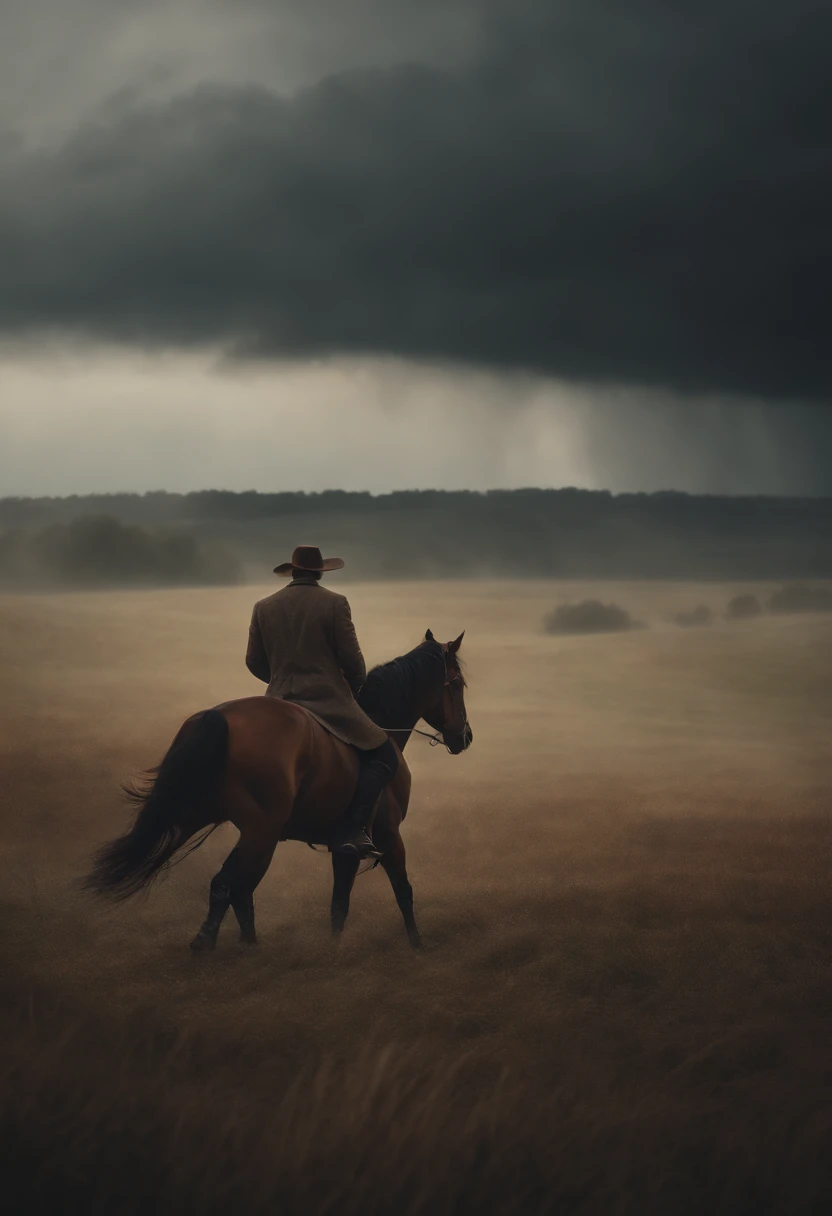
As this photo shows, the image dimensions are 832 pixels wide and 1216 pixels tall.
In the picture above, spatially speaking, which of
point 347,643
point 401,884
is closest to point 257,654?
point 347,643

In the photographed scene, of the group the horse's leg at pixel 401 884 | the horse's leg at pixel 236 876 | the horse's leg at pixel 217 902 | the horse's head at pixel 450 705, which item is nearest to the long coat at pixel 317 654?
the horse's leg at pixel 401 884

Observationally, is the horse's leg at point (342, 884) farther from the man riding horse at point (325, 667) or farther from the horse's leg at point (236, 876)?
the horse's leg at point (236, 876)

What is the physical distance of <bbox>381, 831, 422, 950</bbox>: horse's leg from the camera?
984 centimetres

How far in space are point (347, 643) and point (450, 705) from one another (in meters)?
1.77

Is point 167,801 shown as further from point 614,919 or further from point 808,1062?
point 808,1062

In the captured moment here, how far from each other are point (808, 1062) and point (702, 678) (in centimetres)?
3054

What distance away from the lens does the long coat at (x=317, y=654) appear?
31.8 ft

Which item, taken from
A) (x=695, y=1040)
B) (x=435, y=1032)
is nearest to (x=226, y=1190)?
(x=435, y=1032)

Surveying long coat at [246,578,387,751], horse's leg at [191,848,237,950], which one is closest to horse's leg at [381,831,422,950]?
long coat at [246,578,387,751]

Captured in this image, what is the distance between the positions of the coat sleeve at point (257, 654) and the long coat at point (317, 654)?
10 cm

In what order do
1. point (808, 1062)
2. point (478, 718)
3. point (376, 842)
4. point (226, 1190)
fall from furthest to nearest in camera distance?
1. point (478, 718)
2. point (376, 842)
3. point (808, 1062)
4. point (226, 1190)

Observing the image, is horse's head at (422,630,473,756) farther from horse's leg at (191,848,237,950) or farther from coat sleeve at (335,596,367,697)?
horse's leg at (191,848,237,950)

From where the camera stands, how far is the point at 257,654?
33.1 feet

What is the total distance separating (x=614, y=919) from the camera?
10461mm
